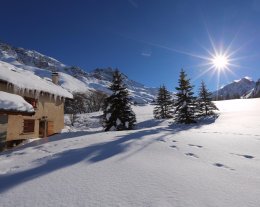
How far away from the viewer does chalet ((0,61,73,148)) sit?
54.2 feet

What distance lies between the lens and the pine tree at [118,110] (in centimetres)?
2427

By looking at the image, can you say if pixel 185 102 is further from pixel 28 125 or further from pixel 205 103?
pixel 28 125

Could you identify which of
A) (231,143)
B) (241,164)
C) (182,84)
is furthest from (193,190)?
(182,84)

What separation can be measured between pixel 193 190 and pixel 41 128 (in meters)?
18.9

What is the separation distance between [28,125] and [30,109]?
22.9ft

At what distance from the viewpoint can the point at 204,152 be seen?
292 inches

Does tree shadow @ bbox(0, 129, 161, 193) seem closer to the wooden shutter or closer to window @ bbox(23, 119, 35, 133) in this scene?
window @ bbox(23, 119, 35, 133)

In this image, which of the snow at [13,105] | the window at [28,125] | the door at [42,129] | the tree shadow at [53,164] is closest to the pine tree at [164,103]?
the door at [42,129]

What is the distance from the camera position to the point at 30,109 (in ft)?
41.7

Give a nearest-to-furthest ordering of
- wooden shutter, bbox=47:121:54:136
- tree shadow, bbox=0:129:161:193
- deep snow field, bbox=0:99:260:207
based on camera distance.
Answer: deep snow field, bbox=0:99:260:207
tree shadow, bbox=0:129:161:193
wooden shutter, bbox=47:121:54:136

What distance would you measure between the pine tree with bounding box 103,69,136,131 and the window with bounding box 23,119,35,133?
7629 millimetres

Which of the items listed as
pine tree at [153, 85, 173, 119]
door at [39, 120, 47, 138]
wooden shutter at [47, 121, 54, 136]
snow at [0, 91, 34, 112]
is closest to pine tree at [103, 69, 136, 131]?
wooden shutter at [47, 121, 54, 136]

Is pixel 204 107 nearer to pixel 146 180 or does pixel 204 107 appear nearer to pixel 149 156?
pixel 149 156

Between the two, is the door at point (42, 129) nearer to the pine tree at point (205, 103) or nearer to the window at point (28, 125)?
the window at point (28, 125)
